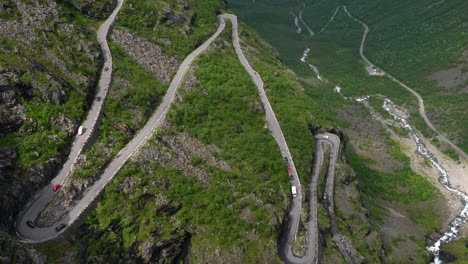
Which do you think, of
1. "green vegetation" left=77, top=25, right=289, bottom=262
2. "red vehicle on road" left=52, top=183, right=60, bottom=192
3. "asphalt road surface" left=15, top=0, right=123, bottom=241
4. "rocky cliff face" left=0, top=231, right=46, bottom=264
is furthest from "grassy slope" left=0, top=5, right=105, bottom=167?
"rocky cliff face" left=0, top=231, right=46, bottom=264

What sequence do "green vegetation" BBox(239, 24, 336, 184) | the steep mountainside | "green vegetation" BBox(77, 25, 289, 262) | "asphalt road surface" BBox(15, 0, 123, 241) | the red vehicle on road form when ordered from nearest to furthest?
1. "asphalt road surface" BBox(15, 0, 123, 241)
2. the red vehicle on road
3. the steep mountainside
4. "green vegetation" BBox(77, 25, 289, 262)
5. "green vegetation" BBox(239, 24, 336, 184)

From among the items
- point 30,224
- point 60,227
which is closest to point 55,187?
point 30,224

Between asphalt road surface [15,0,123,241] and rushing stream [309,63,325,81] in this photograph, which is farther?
rushing stream [309,63,325,81]

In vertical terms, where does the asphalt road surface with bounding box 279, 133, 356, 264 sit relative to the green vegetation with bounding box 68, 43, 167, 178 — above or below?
below

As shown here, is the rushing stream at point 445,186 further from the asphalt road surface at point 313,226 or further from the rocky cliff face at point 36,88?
the rocky cliff face at point 36,88

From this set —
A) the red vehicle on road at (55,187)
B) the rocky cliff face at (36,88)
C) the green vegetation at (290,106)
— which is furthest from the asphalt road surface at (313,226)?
the rocky cliff face at (36,88)

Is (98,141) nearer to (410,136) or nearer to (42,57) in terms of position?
(42,57)

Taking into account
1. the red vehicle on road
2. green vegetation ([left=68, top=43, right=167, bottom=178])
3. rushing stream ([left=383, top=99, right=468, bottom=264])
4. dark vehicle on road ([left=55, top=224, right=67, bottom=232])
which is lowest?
rushing stream ([left=383, top=99, right=468, bottom=264])

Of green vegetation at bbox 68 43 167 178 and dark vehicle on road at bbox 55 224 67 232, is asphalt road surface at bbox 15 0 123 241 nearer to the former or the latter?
dark vehicle on road at bbox 55 224 67 232

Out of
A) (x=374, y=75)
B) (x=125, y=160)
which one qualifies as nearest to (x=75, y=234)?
(x=125, y=160)
